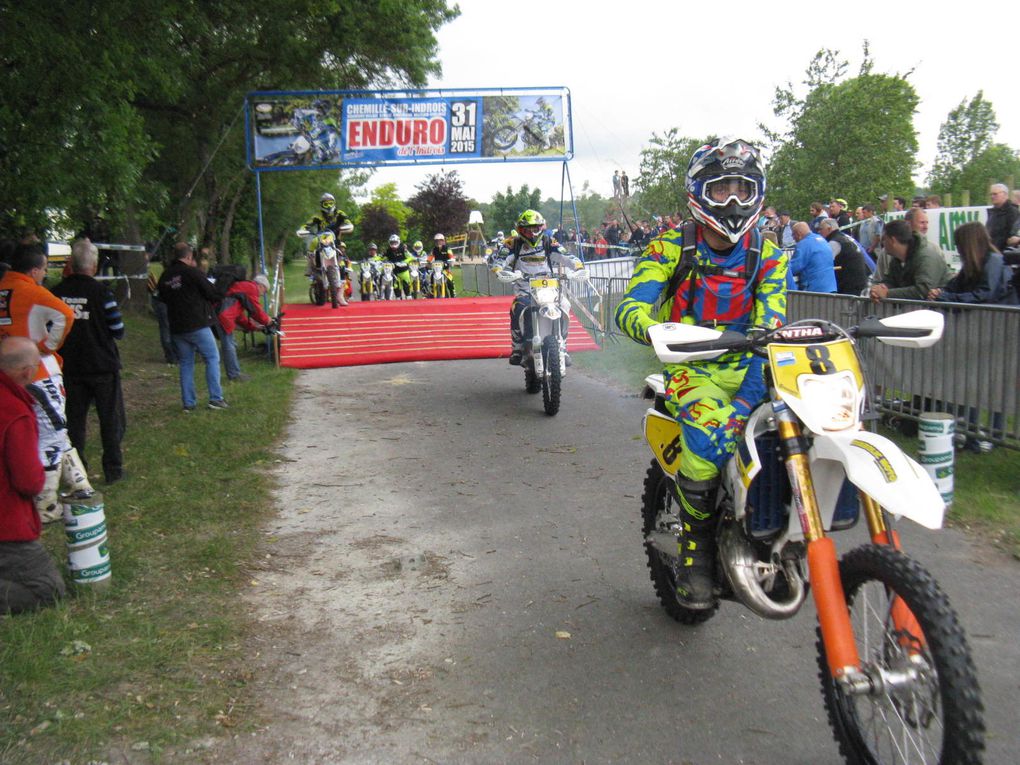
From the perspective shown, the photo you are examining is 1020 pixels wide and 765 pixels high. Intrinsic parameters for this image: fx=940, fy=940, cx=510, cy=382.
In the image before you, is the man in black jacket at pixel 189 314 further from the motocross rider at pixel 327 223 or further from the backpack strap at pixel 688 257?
the motocross rider at pixel 327 223

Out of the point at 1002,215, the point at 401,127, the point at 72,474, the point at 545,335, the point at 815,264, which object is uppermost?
the point at 401,127

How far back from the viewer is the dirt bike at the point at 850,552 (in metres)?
2.71

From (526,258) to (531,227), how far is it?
0.38 m

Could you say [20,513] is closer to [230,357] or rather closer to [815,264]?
[815,264]

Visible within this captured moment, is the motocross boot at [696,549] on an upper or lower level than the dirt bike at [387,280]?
lower

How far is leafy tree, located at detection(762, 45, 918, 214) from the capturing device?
26.4m

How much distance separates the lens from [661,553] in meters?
4.31

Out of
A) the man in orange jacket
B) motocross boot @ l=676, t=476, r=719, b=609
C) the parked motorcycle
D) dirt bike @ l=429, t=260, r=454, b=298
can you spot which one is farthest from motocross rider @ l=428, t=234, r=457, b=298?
motocross boot @ l=676, t=476, r=719, b=609

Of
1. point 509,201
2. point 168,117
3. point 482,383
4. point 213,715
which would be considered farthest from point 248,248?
point 213,715

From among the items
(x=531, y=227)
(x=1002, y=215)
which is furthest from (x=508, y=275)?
(x=1002, y=215)

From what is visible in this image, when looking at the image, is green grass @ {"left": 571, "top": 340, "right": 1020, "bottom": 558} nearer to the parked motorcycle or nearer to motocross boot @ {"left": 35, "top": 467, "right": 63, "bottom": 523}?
motocross boot @ {"left": 35, "top": 467, "right": 63, "bottom": 523}

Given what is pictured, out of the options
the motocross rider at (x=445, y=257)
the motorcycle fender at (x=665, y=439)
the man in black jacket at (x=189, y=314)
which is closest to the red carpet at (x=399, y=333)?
the man in black jacket at (x=189, y=314)

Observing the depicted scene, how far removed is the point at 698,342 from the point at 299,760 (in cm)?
210

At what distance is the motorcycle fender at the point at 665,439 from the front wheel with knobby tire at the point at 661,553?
281 millimetres
